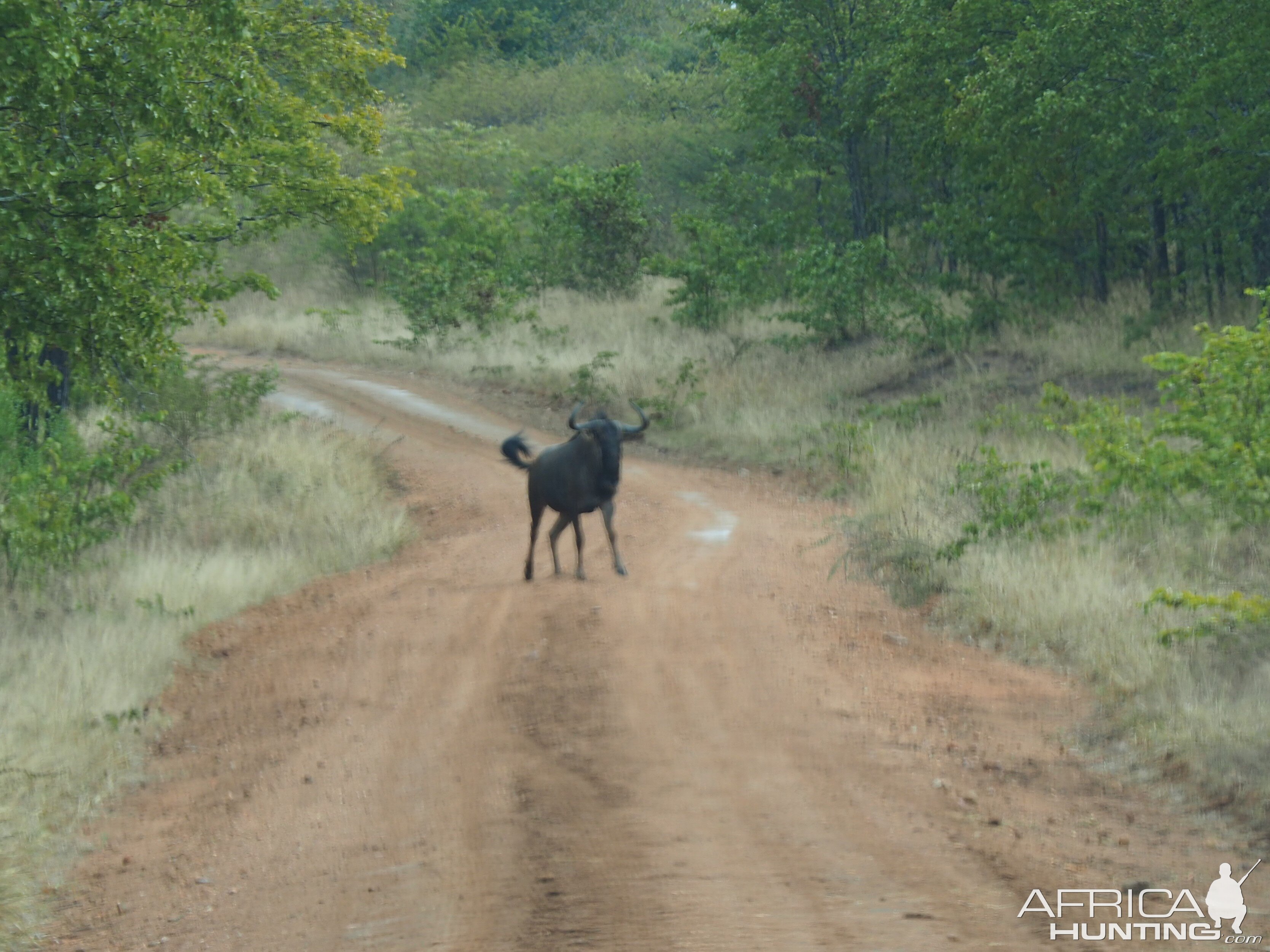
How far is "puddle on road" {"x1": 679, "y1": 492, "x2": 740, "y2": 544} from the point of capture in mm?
13180

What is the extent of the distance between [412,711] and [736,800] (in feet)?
8.83

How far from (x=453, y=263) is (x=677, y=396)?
10.6 meters

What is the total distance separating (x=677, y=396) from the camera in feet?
69.7

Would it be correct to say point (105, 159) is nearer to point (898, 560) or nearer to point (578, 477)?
point (578, 477)

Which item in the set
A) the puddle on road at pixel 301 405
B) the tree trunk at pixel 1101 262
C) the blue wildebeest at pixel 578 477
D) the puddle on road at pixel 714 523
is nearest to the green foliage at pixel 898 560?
the puddle on road at pixel 714 523

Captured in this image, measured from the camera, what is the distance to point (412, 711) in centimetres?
815

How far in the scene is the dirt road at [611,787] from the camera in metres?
5.19

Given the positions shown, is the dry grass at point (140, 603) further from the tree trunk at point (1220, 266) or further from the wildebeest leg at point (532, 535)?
the tree trunk at point (1220, 266)

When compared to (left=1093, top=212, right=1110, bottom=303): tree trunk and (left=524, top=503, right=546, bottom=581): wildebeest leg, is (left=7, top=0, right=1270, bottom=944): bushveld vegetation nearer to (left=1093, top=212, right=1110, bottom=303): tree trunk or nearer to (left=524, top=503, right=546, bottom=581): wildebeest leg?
(left=1093, top=212, right=1110, bottom=303): tree trunk

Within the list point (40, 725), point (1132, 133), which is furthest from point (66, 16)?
point (1132, 133)

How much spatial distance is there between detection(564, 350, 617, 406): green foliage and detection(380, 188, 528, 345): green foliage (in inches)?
205

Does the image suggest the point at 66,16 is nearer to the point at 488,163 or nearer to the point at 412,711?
the point at 412,711

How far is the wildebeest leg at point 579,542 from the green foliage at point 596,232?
18.2 metres

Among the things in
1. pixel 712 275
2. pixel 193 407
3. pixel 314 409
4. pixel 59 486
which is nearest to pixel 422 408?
pixel 314 409
